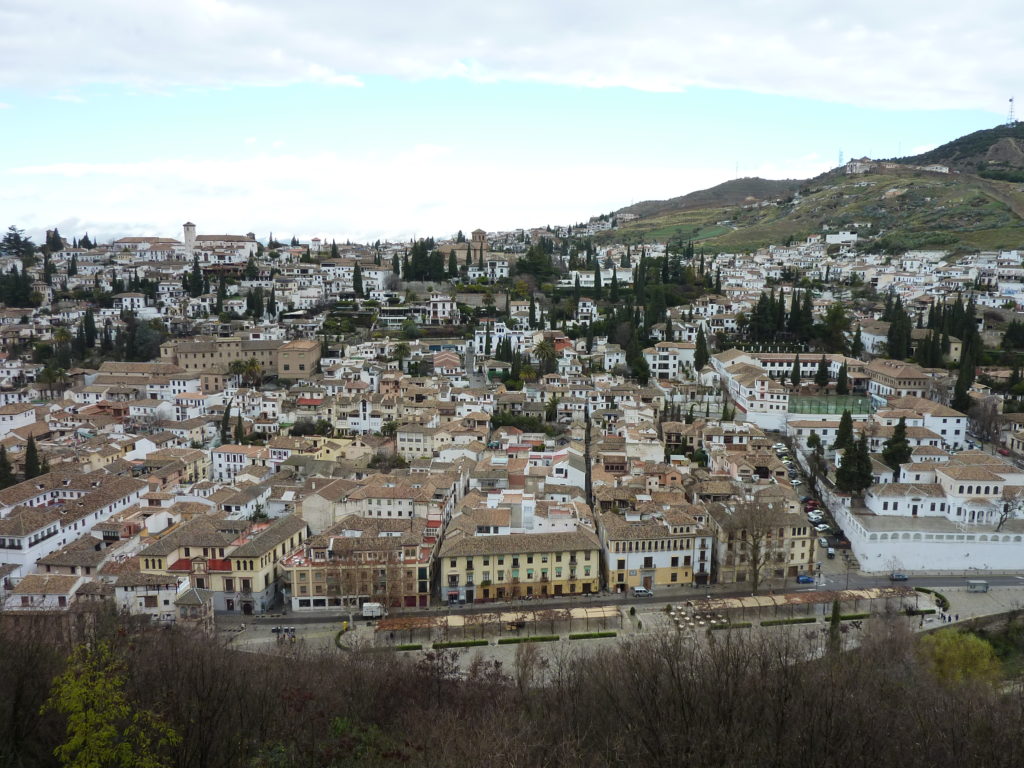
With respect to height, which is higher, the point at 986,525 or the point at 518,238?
the point at 518,238

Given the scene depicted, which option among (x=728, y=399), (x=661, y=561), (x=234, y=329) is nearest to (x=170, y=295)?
(x=234, y=329)

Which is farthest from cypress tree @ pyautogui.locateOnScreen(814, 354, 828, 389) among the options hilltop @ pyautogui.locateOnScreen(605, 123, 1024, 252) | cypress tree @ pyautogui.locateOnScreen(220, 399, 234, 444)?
hilltop @ pyautogui.locateOnScreen(605, 123, 1024, 252)

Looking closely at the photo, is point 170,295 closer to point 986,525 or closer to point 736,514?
point 736,514

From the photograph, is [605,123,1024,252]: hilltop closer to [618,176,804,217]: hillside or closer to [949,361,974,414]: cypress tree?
[618,176,804,217]: hillside

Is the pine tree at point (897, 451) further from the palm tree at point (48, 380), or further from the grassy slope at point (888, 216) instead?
the grassy slope at point (888, 216)

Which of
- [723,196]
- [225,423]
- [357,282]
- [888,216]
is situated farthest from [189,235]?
[723,196]

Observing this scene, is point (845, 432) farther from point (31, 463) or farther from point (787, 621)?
point (31, 463)

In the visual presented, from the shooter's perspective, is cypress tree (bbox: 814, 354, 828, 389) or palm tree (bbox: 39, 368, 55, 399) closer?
cypress tree (bbox: 814, 354, 828, 389)
